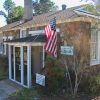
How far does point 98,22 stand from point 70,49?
6.42 ft

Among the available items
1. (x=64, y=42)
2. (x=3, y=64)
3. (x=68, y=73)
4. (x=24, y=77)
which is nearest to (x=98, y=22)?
(x=64, y=42)

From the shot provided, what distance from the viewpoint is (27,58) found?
1135 centimetres

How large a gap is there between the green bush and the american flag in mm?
860

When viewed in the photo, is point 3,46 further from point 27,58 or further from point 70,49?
point 70,49

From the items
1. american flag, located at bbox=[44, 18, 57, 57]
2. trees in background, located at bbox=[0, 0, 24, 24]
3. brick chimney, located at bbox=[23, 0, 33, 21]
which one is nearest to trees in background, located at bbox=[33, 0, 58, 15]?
trees in background, located at bbox=[0, 0, 24, 24]

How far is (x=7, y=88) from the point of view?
37.5 ft

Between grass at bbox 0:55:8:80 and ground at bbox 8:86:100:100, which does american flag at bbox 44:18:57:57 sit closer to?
ground at bbox 8:86:100:100

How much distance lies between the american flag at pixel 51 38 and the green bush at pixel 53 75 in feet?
2.82

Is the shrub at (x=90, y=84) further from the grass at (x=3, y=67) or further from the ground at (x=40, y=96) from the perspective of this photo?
the grass at (x=3, y=67)

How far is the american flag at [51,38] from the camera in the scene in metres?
10.4

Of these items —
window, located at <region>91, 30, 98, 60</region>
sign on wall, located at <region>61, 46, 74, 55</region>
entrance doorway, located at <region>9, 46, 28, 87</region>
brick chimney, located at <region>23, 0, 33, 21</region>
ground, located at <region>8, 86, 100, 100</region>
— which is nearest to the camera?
ground, located at <region>8, 86, 100, 100</region>

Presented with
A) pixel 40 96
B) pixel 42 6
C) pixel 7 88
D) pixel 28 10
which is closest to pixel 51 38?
pixel 40 96

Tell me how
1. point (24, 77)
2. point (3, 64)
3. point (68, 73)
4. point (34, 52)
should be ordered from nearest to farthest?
point (68, 73), point (24, 77), point (34, 52), point (3, 64)

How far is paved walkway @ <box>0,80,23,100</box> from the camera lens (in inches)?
404
